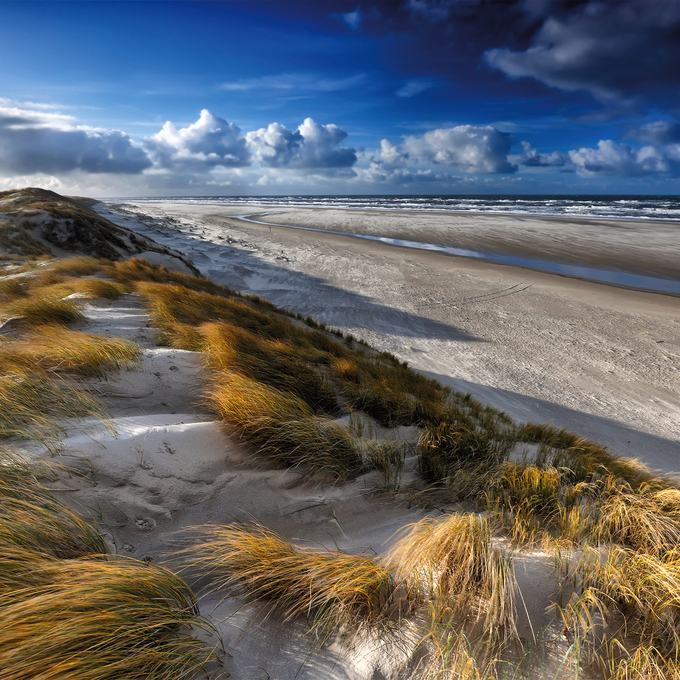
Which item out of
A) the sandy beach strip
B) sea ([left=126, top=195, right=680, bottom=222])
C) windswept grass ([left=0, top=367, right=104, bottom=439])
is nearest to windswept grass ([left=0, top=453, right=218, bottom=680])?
windswept grass ([left=0, top=367, right=104, bottom=439])

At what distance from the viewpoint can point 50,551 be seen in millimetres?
1761

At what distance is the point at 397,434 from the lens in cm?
371

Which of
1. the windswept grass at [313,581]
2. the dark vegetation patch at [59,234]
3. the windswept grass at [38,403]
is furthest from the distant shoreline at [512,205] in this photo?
the windswept grass at [38,403]

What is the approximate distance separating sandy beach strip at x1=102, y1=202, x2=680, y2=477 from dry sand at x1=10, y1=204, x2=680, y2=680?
5 centimetres

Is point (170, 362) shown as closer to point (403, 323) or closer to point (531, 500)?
point (531, 500)

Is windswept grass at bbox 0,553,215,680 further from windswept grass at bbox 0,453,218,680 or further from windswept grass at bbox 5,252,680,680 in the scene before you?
windswept grass at bbox 5,252,680,680

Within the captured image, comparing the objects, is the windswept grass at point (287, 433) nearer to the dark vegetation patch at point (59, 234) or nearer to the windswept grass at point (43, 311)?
the windswept grass at point (43, 311)

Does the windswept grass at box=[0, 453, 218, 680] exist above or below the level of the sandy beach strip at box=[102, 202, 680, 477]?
above

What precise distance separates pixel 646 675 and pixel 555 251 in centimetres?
2230

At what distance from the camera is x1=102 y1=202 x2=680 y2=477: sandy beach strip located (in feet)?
20.2

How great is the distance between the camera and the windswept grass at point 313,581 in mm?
1750

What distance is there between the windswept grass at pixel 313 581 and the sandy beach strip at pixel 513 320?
4.77 meters

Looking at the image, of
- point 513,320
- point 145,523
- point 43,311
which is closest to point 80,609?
point 145,523

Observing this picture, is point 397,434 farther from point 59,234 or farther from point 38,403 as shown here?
point 59,234
